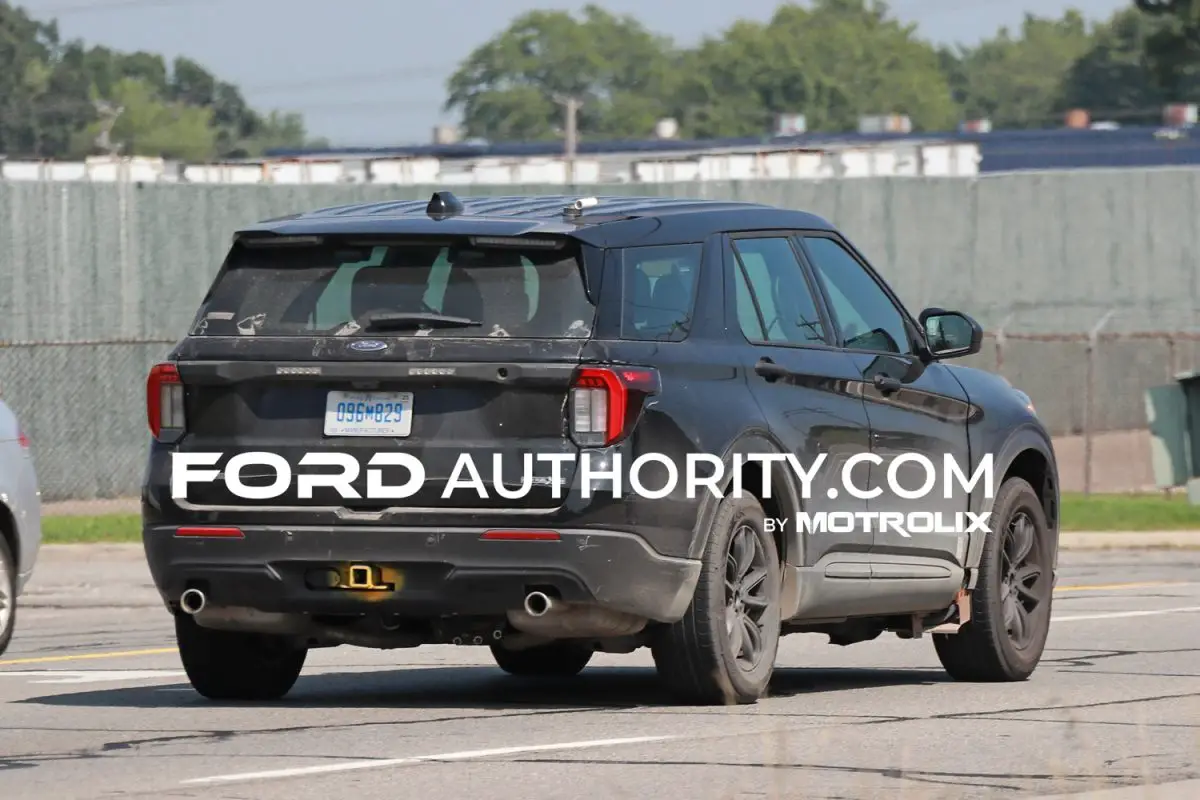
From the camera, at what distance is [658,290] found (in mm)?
9555

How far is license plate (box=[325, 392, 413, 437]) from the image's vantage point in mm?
9172

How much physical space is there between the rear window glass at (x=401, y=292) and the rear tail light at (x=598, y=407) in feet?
0.74

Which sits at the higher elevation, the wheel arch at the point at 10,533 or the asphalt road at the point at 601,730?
the wheel arch at the point at 10,533

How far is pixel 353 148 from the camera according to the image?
93812mm

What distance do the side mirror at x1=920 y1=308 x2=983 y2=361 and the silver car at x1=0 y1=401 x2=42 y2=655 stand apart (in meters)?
4.66

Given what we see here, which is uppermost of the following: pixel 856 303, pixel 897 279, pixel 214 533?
pixel 856 303

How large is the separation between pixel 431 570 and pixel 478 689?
182 centimetres

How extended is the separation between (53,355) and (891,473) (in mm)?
18738

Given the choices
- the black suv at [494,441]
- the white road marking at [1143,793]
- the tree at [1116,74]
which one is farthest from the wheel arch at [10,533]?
the tree at [1116,74]

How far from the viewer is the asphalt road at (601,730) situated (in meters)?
7.64

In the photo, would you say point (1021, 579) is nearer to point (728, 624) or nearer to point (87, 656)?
point (728, 624)

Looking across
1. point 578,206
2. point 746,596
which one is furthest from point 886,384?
point 578,206

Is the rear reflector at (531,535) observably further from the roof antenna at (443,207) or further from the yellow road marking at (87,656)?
the yellow road marking at (87,656)

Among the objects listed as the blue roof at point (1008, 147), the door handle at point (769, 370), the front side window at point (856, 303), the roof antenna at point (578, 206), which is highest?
the blue roof at point (1008, 147)
